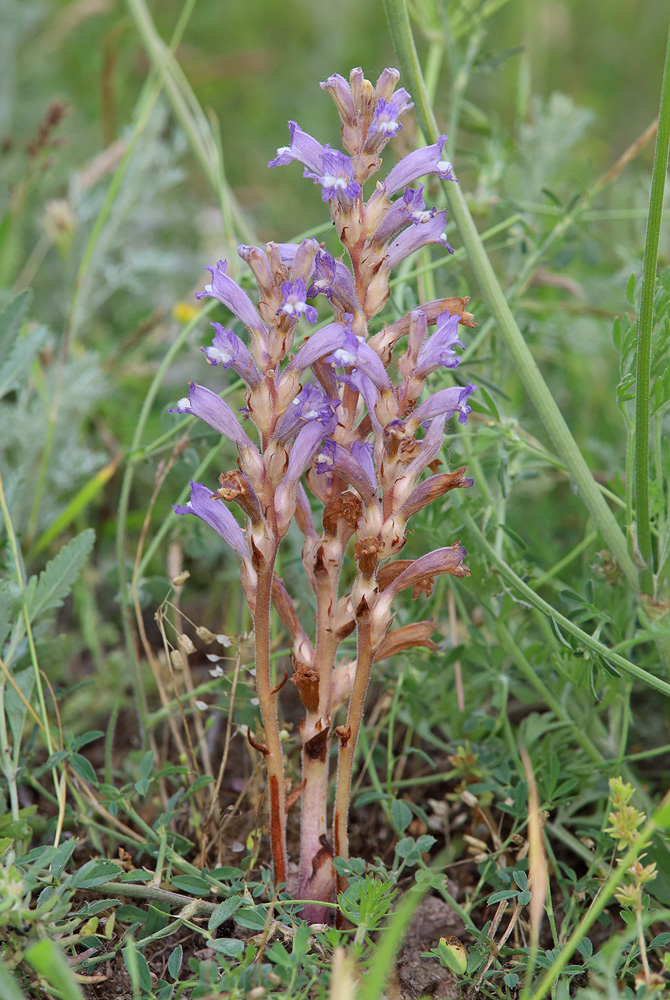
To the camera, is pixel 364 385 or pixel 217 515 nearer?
pixel 364 385

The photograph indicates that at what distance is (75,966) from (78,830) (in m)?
0.44

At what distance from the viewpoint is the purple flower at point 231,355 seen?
1313 mm

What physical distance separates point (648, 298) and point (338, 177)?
518 millimetres

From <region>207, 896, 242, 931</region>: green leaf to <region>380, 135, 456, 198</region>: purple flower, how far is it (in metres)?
1.09

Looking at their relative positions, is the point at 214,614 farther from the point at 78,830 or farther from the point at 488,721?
the point at 488,721

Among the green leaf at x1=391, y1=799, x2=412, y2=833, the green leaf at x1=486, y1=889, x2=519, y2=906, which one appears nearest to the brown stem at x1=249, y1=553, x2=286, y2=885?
the green leaf at x1=391, y1=799, x2=412, y2=833

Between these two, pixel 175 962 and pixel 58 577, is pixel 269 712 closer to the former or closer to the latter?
pixel 175 962

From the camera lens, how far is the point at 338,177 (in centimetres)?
128

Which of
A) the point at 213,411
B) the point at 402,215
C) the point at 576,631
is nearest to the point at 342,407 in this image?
the point at 213,411

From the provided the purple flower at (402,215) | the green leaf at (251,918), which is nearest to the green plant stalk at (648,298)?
the purple flower at (402,215)

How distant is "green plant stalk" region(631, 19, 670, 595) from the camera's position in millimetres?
1396

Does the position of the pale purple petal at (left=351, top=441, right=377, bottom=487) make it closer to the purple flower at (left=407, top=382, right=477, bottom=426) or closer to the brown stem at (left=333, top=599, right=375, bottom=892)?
the purple flower at (left=407, top=382, right=477, bottom=426)

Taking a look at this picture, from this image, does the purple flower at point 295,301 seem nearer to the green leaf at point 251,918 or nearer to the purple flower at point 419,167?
the purple flower at point 419,167

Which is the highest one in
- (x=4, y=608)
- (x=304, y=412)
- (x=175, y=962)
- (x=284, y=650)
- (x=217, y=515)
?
(x=304, y=412)
